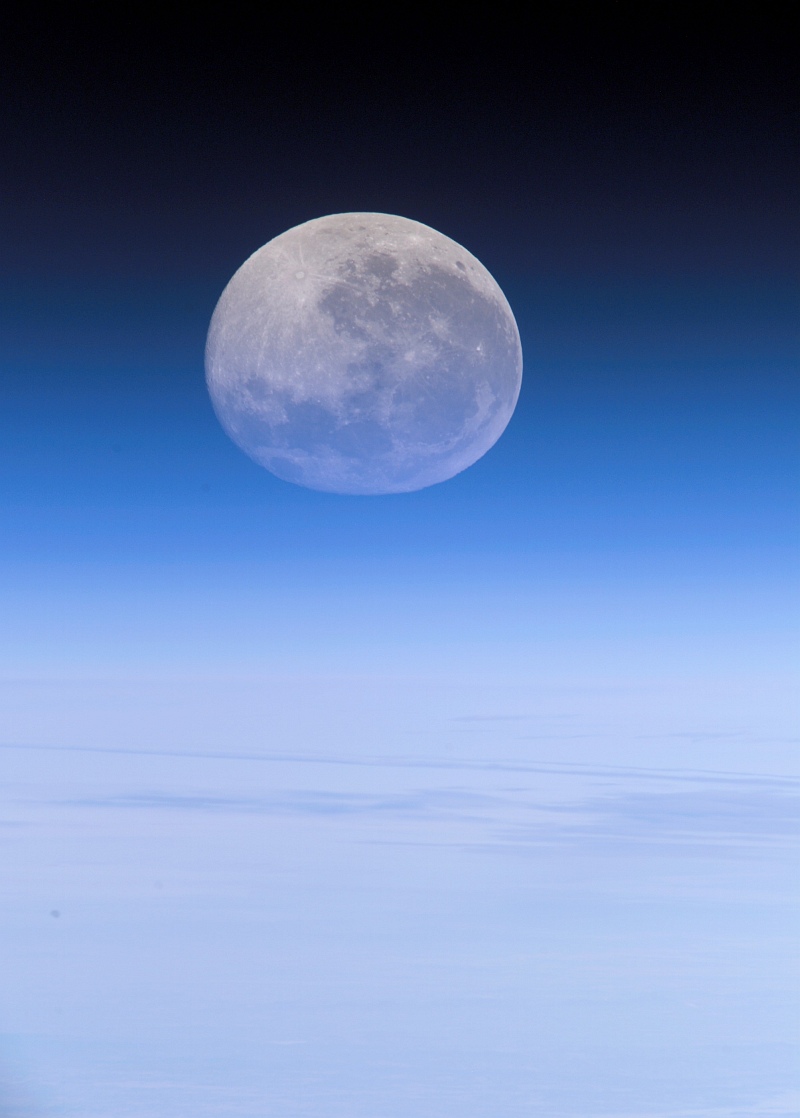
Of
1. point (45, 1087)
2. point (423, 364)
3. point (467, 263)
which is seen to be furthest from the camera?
point (45, 1087)

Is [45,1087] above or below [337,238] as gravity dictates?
above

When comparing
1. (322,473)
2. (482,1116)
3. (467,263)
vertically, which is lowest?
(322,473)

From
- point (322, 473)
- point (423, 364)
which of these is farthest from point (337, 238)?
point (322, 473)

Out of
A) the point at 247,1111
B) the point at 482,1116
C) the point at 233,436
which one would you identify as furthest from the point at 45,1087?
the point at 233,436

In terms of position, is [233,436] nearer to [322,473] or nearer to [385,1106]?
[322,473]

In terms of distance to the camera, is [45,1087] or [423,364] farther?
[45,1087]

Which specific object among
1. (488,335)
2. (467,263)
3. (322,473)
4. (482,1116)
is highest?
(482,1116)

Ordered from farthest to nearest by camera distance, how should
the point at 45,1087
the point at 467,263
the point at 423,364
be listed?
the point at 45,1087
the point at 467,263
the point at 423,364

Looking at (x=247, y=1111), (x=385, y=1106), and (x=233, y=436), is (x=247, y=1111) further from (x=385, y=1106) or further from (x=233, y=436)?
(x=233, y=436)

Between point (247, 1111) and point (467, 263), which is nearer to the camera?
point (467, 263)
